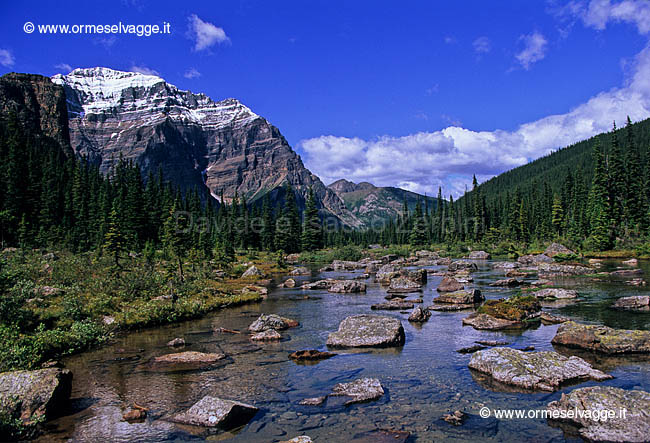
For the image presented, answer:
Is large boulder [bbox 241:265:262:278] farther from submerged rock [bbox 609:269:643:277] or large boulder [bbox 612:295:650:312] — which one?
submerged rock [bbox 609:269:643:277]

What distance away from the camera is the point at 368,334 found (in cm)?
1978

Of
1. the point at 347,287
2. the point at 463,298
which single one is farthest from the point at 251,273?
the point at 463,298

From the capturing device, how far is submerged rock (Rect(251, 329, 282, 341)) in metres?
21.1

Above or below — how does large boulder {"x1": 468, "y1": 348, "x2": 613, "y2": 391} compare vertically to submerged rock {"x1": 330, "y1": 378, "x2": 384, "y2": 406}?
above

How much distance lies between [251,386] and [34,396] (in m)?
6.54

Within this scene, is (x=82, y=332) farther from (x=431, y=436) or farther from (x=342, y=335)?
(x=431, y=436)

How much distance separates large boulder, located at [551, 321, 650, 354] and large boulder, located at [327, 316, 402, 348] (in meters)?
6.96

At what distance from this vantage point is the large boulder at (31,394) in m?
11.2

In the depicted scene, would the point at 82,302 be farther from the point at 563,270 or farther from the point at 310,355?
the point at 563,270

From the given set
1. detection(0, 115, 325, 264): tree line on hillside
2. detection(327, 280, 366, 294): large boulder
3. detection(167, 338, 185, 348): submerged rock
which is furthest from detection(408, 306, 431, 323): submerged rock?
detection(0, 115, 325, 264): tree line on hillside

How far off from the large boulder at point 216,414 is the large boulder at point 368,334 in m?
8.14

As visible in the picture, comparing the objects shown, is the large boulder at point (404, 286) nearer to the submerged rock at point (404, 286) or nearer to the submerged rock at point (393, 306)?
the submerged rock at point (404, 286)

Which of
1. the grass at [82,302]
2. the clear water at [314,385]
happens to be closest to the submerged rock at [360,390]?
the clear water at [314,385]

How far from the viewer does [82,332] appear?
1969cm
